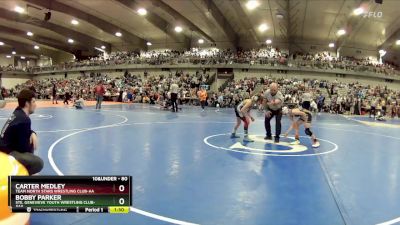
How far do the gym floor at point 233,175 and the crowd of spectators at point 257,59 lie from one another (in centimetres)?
2482

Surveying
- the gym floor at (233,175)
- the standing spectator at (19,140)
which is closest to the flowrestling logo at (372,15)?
the gym floor at (233,175)

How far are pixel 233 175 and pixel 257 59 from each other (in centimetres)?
2953

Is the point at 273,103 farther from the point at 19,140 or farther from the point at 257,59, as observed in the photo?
the point at 257,59

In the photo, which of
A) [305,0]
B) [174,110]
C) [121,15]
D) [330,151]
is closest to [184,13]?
[121,15]

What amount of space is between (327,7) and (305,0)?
2337 millimetres

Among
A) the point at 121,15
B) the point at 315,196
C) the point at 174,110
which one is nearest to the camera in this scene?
the point at 315,196

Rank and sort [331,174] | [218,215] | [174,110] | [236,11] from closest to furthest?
[218,215] → [331,174] → [174,110] → [236,11]

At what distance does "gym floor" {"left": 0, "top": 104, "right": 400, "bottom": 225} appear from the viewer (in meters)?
3.88

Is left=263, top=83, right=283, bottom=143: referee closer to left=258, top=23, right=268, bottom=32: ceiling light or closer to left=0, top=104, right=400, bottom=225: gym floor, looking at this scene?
left=0, top=104, right=400, bottom=225: gym floor

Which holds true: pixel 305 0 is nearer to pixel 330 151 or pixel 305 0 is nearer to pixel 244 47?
pixel 244 47

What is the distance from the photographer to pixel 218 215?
389cm
